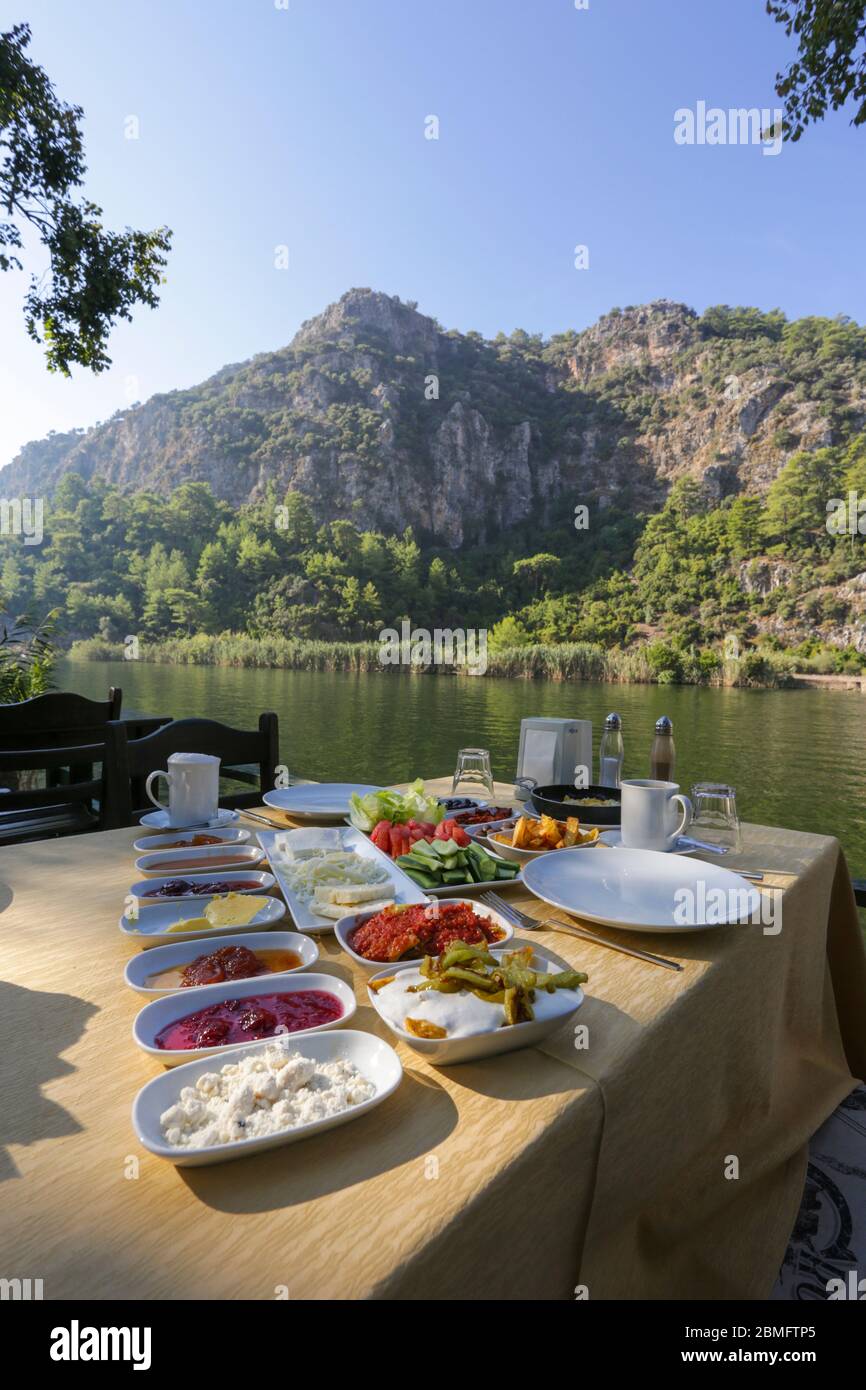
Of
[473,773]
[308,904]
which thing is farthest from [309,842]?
[473,773]

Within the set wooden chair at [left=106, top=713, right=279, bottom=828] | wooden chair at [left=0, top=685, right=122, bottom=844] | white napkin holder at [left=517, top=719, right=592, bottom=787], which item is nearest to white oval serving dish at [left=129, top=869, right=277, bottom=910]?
wooden chair at [left=106, top=713, right=279, bottom=828]

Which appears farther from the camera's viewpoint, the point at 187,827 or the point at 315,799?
the point at 315,799

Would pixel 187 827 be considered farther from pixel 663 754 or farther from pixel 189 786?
pixel 663 754

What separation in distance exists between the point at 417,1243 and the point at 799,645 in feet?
128

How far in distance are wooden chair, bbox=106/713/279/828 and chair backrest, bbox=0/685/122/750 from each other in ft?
2.07

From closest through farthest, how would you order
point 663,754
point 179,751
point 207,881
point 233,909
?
point 233,909 < point 207,881 < point 663,754 < point 179,751

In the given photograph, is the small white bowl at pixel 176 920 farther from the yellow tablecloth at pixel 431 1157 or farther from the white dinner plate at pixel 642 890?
the white dinner plate at pixel 642 890

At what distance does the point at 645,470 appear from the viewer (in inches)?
2026

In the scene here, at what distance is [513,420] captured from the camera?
182ft

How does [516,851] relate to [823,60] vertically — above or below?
below

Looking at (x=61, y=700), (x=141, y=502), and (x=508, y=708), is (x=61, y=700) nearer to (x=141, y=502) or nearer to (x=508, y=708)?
(x=508, y=708)

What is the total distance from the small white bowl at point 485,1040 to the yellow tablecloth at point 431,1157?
16 mm

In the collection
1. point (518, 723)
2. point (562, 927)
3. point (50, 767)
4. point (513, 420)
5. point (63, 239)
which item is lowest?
point (518, 723)

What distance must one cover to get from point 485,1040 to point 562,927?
0.41 metres
